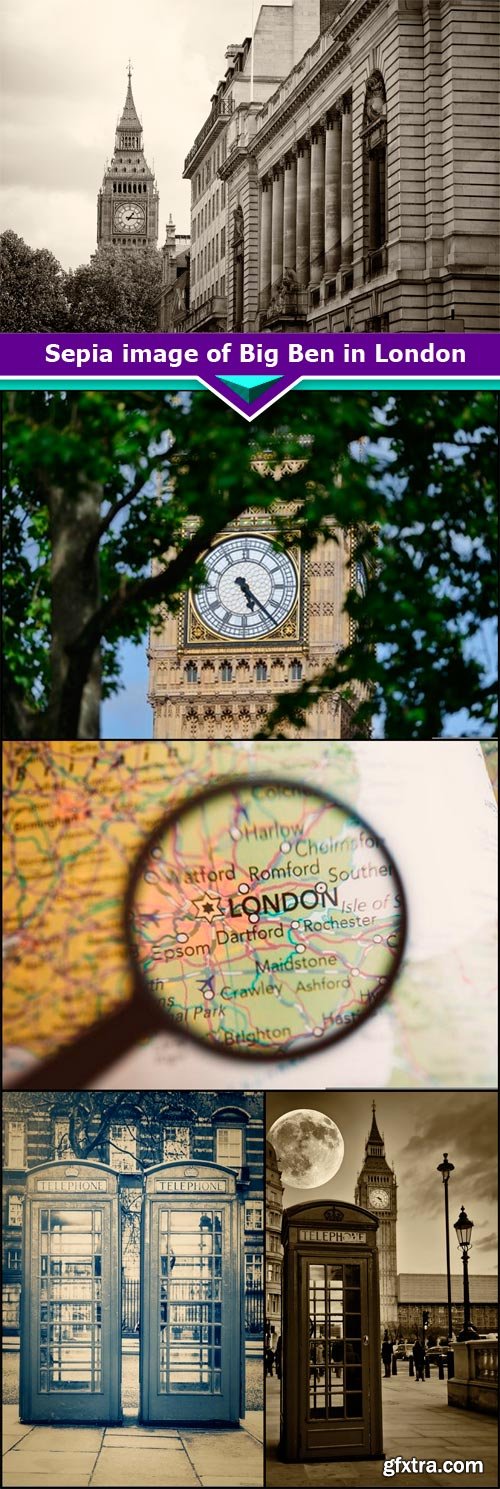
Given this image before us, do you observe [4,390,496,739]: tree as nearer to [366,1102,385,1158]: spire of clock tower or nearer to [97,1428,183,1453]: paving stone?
[366,1102,385,1158]: spire of clock tower

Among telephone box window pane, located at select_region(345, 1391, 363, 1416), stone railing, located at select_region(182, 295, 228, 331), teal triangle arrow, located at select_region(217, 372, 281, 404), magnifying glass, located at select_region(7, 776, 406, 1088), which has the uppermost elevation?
stone railing, located at select_region(182, 295, 228, 331)

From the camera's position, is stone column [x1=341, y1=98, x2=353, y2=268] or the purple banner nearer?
the purple banner

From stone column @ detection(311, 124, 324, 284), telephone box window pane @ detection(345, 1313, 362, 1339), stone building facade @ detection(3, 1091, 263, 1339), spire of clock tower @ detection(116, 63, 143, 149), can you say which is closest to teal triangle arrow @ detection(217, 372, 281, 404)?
stone column @ detection(311, 124, 324, 284)

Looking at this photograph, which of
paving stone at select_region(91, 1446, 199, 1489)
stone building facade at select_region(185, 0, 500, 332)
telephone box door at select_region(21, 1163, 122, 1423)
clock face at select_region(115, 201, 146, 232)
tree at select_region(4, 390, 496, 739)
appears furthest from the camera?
clock face at select_region(115, 201, 146, 232)

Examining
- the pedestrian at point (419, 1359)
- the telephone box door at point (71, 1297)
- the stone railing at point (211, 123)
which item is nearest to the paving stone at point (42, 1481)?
the telephone box door at point (71, 1297)

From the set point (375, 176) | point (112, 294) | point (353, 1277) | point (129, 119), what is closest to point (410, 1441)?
point (353, 1277)

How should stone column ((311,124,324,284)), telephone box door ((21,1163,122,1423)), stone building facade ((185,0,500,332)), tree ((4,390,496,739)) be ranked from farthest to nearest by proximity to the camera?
stone column ((311,124,324,284))
stone building facade ((185,0,500,332))
tree ((4,390,496,739))
telephone box door ((21,1163,122,1423))

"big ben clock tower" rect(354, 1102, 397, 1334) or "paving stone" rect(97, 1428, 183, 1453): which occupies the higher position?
"big ben clock tower" rect(354, 1102, 397, 1334)

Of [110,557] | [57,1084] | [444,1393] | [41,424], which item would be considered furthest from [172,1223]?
[41,424]

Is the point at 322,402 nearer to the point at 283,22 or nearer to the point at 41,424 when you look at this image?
the point at 41,424
